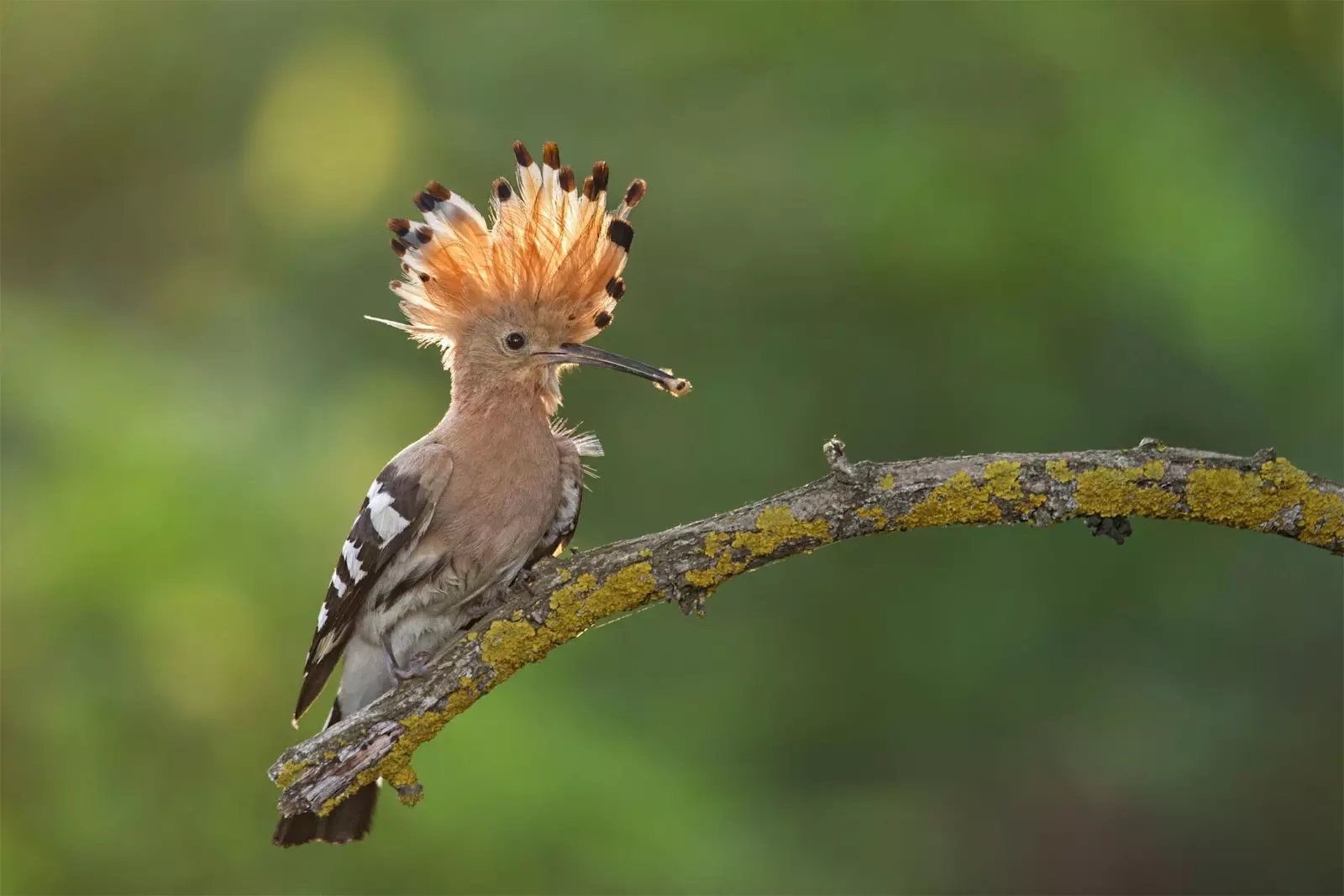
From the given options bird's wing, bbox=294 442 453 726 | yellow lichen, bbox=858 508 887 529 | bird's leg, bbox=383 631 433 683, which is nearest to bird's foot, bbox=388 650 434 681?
bird's leg, bbox=383 631 433 683

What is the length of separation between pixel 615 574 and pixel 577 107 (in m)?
2.98

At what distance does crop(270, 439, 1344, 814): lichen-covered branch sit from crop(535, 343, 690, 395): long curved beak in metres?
0.36

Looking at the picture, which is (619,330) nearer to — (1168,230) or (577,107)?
(577,107)

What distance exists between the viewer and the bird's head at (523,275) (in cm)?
210

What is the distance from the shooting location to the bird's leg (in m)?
Result: 1.92

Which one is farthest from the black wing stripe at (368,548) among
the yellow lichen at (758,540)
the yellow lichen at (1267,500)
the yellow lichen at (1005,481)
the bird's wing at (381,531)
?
the yellow lichen at (1267,500)

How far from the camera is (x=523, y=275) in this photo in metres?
2.18

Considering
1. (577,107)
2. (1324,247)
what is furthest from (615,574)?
(1324,247)

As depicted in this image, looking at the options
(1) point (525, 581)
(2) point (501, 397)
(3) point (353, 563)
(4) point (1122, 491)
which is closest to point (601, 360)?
(2) point (501, 397)

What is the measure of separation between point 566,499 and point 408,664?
399mm

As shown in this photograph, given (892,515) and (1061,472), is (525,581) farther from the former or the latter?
(1061,472)

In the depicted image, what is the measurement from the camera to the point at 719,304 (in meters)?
4.19

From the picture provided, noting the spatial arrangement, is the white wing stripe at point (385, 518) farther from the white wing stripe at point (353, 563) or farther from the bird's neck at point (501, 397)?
the bird's neck at point (501, 397)

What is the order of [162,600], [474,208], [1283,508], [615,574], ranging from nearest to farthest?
[1283,508]
[615,574]
[474,208]
[162,600]
